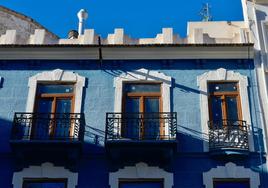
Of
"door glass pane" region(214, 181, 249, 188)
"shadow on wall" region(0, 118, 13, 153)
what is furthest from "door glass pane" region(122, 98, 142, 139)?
"shadow on wall" region(0, 118, 13, 153)

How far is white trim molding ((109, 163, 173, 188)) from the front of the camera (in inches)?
608

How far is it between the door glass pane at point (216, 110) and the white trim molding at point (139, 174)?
224 centimetres

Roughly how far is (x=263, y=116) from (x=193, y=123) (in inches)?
81.8

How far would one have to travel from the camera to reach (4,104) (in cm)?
1703

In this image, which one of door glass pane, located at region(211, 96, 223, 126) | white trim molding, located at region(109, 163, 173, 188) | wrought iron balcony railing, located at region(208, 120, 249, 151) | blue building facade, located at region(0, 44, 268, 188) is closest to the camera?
white trim molding, located at region(109, 163, 173, 188)

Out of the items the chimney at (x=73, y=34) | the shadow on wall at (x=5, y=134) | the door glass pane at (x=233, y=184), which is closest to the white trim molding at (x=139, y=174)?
the door glass pane at (x=233, y=184)

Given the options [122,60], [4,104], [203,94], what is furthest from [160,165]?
[4,104]

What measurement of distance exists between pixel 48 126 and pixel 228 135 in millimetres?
5223

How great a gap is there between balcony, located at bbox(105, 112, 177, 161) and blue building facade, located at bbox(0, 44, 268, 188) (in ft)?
0.09

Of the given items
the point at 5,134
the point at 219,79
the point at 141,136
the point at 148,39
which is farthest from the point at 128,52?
the point at 5,134

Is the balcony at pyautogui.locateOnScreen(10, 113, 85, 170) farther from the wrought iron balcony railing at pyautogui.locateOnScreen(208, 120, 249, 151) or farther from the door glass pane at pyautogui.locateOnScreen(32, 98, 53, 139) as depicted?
the wrought iron balcony railing at pyautogui.locateOnScreen(208, 120, 249, 151)

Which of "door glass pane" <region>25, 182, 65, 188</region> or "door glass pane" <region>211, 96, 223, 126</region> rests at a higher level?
"door glass pane" <region>211, 96, 223, 126</region>

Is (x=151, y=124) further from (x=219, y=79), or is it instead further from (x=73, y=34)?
(x=73, y=34)

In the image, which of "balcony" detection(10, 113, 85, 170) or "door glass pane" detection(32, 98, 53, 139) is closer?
"balcony" detection(10, 113, 85, 170)
